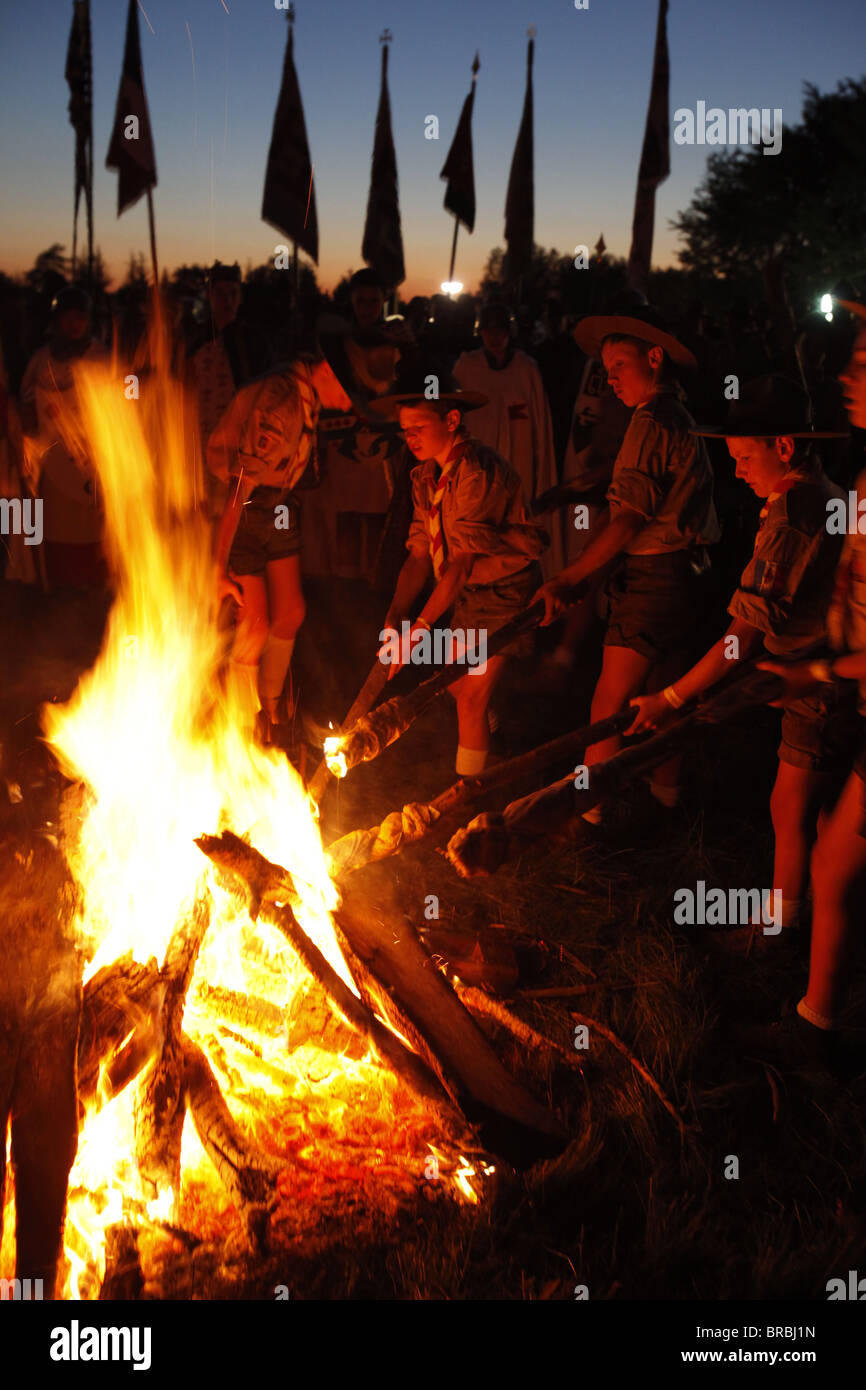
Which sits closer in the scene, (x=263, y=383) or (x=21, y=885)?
(x=21, y=885)

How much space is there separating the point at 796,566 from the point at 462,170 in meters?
12.7

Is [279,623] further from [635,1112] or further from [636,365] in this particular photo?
[635,1112]

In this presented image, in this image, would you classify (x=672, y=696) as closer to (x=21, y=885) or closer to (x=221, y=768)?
(x=221, y=768)

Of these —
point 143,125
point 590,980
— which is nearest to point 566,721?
point 590,980

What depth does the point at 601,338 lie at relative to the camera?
5.30 metres

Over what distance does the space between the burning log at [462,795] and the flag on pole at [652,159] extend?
35.3ft

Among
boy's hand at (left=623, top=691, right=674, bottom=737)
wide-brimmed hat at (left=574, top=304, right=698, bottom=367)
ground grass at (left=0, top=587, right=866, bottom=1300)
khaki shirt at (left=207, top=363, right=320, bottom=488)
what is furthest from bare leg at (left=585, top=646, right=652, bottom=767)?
khaki shirt at (left=207, top=363, right=320, bottom=488)

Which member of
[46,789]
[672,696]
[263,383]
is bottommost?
[46,789]

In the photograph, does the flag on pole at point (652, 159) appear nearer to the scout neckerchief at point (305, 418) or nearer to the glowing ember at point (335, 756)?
the scout neckerchief at point (305, 418)

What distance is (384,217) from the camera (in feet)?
46.9

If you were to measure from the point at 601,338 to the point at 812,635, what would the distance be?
87.7 inches

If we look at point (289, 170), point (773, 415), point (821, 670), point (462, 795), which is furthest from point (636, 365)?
point (289, 170)

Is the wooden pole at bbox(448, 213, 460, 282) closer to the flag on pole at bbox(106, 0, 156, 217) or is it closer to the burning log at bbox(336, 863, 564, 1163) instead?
the flag on pole at bbox(106, 0, 156, 217)

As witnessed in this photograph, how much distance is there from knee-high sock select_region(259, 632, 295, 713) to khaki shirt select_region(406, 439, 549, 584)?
1492 mm
